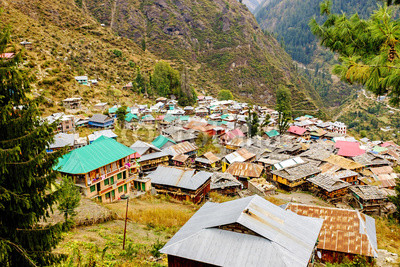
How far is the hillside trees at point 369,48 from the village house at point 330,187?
2648 centimetres

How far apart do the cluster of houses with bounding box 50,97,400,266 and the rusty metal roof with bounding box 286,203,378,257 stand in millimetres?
62

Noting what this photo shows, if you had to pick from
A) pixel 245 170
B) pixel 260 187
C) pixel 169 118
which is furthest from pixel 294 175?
pixel 169 118

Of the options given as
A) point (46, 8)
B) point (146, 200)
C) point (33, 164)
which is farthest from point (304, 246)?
point (46, 8)

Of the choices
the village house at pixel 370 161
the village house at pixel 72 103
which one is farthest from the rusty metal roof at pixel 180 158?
the village house at pixel 370 161

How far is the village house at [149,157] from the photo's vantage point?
37.6m

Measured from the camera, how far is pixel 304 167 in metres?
37.7

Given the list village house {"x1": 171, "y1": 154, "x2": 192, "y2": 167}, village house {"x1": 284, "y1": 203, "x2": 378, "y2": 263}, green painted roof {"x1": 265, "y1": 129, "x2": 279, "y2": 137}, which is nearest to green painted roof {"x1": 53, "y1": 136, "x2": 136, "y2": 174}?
village house {"x1": 171, "y1": 154, "x2": 192, "y2": 167}

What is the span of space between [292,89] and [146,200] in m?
121

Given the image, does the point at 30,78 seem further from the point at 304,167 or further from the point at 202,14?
the point at 202,14

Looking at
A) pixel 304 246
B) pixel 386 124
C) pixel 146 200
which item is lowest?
pixel 386 124

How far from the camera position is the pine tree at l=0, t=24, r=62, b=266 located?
5699 mm

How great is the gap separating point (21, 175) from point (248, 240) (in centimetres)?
789

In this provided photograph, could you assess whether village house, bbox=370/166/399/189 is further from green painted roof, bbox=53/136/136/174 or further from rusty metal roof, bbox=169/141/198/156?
green painted roof, bbox=53/136/136/174

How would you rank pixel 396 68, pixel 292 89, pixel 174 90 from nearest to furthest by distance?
pixel 396 68, pixel 174 90, pixel 292 89
